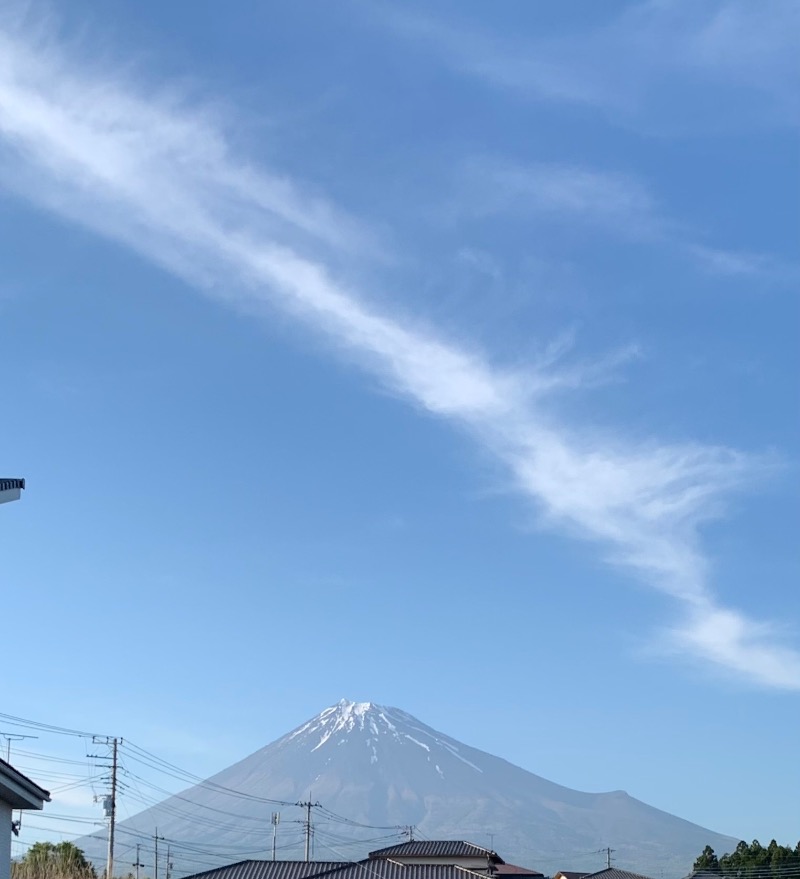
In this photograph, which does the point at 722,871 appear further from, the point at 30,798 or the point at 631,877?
the point at 30,798

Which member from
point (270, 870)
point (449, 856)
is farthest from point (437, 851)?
point (270, 870)

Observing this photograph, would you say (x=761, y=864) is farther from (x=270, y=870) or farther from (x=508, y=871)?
(x=270, y=870)

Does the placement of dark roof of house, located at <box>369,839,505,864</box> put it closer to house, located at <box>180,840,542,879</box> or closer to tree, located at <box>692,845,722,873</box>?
house, located at <box>180,840,542,879</box>

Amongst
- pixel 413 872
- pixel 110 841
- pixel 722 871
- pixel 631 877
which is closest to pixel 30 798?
pixel 413 872

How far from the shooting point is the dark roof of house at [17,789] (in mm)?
10672

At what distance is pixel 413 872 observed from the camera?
1486 inches

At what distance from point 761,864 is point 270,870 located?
4635 centimetres

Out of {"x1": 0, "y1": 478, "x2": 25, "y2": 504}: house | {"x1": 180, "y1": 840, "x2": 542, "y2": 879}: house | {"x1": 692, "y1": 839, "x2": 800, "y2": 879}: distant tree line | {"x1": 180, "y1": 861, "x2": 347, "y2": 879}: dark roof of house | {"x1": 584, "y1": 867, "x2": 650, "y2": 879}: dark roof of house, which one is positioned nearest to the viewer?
{"x1": 0, "y1": 478, "x2": 25, "y2": 504}: house

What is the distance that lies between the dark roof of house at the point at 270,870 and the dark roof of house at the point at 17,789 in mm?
30610

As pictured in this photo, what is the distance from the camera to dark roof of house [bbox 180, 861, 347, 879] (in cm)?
4062

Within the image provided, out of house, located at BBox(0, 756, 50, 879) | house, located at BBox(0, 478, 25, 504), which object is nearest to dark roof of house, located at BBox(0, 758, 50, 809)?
house, located at BBox(0, 756, 50, 879)

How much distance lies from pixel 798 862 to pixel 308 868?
Answer: 45830 millimetres

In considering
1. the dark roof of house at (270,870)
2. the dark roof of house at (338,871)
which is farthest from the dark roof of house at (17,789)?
the dark roof of house at (270,870)

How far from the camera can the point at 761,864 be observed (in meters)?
76.8
